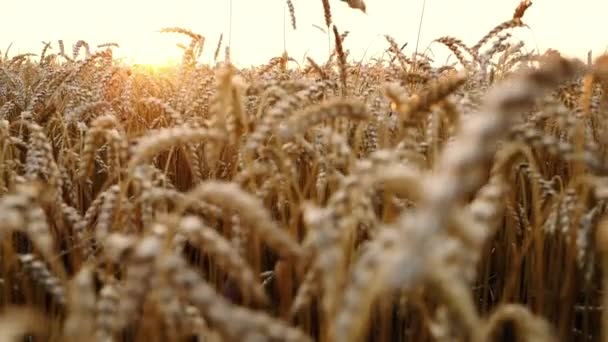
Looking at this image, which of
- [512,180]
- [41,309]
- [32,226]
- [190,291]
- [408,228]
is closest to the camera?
[408,228]

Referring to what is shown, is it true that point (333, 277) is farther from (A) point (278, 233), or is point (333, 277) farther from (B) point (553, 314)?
(B) point (553, 314)

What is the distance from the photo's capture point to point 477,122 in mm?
312

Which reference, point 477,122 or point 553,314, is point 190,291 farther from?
point 553,314

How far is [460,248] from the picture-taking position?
1.34ft

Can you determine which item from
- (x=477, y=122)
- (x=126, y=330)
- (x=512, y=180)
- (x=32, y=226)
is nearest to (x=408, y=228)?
(x=477, y=122)

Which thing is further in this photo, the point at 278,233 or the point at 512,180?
the point at 512,180

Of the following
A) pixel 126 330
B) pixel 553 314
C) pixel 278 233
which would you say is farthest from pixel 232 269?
pixel 553 314

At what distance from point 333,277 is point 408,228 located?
0.13m

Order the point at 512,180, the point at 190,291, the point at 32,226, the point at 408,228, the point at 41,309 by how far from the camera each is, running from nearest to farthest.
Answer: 1. the point at 408,228
2. the point at 190,291
3. the point at 32,226
4. the point at 41,309
5. the point at 512,180

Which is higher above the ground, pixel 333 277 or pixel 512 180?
pixel 512 180

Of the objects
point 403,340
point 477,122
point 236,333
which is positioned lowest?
point 403,340

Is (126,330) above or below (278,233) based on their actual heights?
below

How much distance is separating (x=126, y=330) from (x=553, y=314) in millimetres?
787

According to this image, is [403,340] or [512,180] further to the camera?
[512,180]
